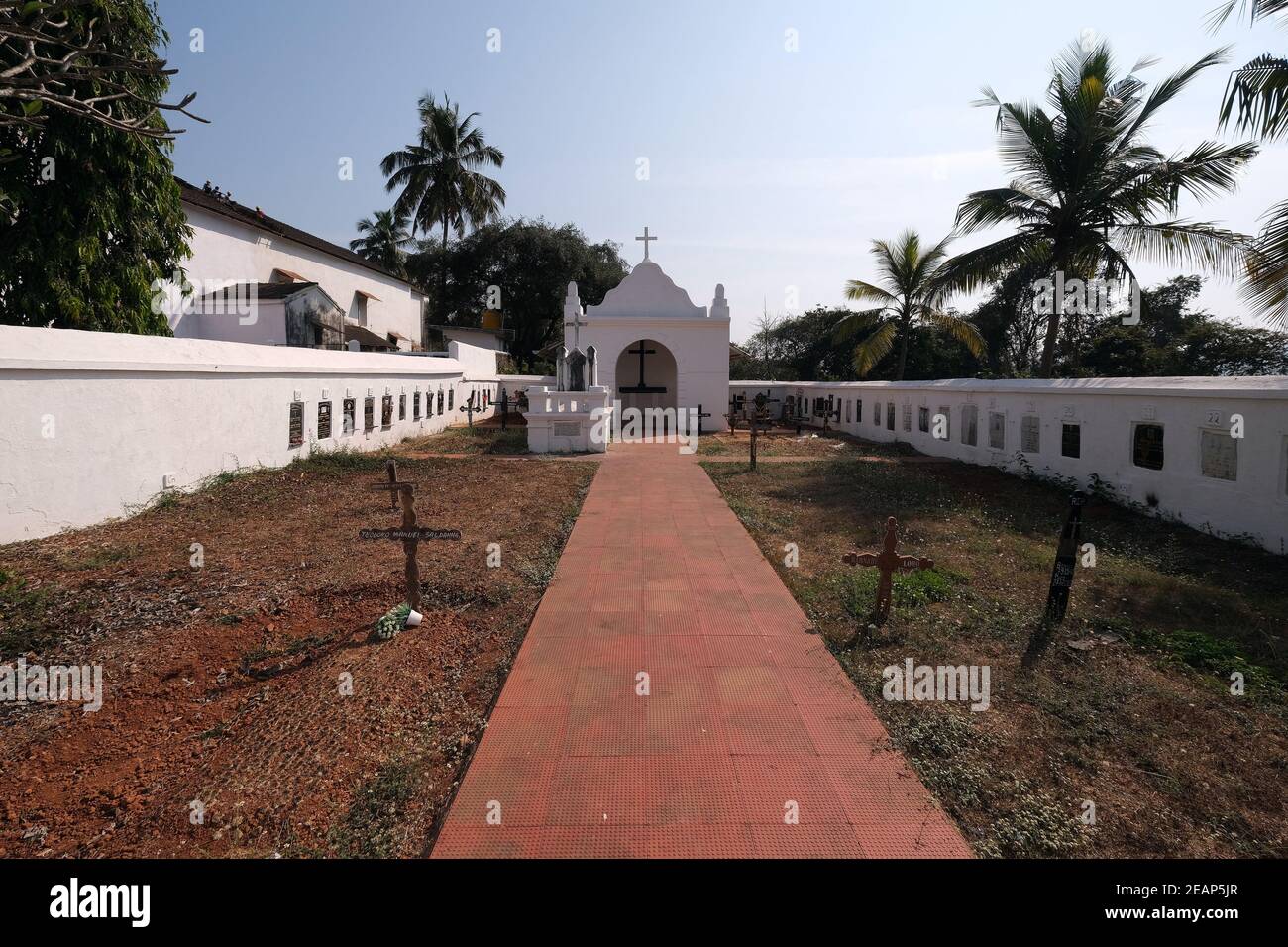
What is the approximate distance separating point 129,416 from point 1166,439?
14.9 meters

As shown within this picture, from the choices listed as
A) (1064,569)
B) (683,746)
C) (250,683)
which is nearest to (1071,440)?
(1064,569)

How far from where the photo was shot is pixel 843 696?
4.72 metres

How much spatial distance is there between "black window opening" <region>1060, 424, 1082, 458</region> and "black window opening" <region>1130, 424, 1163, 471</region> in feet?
4.44

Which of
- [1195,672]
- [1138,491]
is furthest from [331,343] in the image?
[1195,672]

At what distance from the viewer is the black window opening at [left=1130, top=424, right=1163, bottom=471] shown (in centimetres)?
1009

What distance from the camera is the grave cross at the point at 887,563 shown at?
583 centimetres

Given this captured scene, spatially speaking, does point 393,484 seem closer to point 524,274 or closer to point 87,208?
point 87,208

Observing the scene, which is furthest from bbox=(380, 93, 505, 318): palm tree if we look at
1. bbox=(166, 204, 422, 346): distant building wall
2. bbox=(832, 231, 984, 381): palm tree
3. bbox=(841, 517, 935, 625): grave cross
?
bbox=(841, 517, 935, 625): grave cross

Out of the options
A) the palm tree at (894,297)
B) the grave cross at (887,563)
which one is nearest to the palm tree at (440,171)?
the palm tree at (894,297)

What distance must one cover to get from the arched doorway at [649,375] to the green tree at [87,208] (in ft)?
55.0

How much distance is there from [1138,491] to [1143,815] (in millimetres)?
8747

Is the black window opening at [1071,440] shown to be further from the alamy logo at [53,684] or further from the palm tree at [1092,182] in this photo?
the alamy logo at [53,684]

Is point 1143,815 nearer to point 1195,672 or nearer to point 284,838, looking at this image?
Answer: point 1195,672

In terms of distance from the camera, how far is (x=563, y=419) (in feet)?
59.6
